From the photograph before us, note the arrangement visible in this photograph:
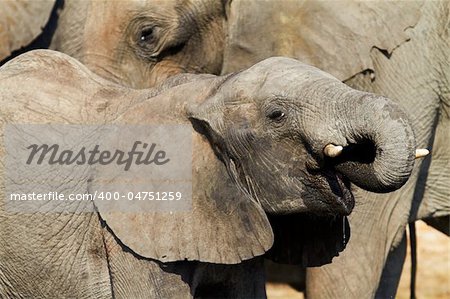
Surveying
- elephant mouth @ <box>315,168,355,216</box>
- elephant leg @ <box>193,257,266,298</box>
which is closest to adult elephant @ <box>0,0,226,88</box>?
elephant leg @ <box>193,257,266,298</box>

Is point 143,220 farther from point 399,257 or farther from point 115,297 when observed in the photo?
point 399,257

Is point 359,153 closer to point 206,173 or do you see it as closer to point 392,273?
point 206,173

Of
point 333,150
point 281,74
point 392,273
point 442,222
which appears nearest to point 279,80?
point 281,74

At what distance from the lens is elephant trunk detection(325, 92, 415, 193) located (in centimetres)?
495

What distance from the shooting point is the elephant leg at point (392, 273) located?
295 inches

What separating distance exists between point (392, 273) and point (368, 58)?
3.59ft

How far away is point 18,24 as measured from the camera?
7723 millimetres

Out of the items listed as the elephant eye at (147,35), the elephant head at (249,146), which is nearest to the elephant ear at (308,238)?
the elephant head at (249,146)

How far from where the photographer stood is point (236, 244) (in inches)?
214

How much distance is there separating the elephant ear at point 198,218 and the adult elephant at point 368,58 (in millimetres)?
1503

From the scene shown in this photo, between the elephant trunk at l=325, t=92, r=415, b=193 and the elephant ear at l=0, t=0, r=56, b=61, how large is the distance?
2.82m

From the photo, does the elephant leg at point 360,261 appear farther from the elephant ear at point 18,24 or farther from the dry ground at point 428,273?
the dry ground at point 428,273

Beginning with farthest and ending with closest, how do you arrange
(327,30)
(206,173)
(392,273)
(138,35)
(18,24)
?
(18,24) → (392,273) → (138,35) → (327,30) → (206,173)

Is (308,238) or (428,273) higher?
(308,238)
